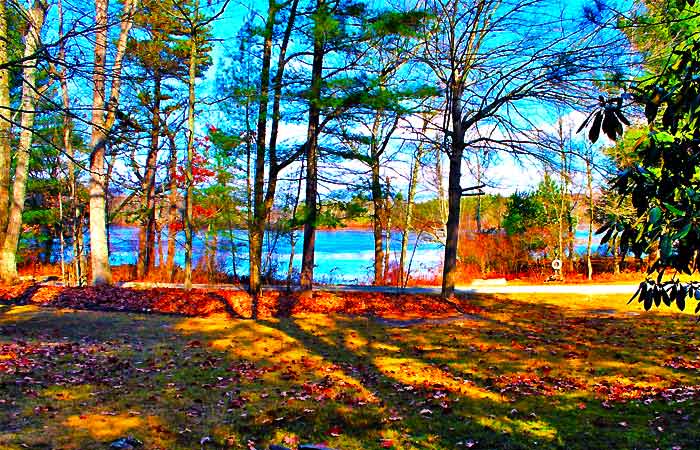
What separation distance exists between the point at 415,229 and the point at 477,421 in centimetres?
2011

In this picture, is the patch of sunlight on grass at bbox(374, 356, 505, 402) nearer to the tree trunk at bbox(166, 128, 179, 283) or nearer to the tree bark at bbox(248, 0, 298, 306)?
the tree bark at bbox(248, 0, 298, 306)

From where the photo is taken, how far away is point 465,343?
909cm

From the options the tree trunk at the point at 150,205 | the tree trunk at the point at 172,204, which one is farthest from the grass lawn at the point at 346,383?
the tree trunk at the point at 150,205

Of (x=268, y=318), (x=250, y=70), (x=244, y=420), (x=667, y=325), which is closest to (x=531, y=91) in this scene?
(x=667, y=325)

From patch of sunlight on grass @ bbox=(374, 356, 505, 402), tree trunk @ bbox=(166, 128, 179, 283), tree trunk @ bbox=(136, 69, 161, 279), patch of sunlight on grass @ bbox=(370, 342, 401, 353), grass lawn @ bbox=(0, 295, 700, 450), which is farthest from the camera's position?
tree trunk @ bbox=(136, 69, 161, 279)

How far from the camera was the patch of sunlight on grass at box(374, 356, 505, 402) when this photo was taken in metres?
6.11

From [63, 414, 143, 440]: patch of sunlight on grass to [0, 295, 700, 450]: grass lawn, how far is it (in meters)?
0.02

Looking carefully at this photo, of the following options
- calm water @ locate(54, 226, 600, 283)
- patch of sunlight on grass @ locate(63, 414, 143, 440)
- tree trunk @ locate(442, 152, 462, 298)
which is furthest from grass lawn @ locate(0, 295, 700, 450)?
calm water @ locate(54, 226, 600, 283)

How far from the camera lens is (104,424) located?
4805mm

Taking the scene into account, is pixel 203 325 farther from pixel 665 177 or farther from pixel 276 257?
pixel 665 177

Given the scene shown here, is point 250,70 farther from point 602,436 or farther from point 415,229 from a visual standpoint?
point 415,229

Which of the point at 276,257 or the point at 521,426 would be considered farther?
the point at 276,257

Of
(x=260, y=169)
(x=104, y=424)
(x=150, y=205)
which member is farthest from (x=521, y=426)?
(x=150, y=205)

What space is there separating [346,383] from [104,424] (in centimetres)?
284
